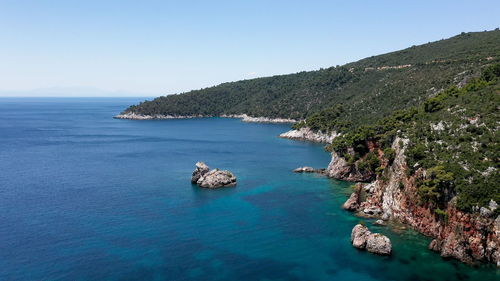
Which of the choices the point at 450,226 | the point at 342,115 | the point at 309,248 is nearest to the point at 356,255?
the point at 309,248

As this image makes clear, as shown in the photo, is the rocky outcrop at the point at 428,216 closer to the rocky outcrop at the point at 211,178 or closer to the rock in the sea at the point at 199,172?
the rocky outcrop at the point at 211,178

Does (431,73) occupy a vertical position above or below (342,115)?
above

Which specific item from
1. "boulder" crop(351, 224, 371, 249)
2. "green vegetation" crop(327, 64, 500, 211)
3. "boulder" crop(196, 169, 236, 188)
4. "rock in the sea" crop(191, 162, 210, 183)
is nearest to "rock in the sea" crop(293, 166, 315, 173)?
"boulder" crop(196, 169, 236, 188)

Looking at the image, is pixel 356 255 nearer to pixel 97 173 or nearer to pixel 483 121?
pixel 483 121

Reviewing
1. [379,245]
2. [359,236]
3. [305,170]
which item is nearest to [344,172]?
[305,170]

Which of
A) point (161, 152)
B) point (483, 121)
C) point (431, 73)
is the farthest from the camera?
point (431, 73)

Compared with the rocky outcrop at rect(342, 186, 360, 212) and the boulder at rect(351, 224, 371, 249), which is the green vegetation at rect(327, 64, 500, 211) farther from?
the boulder at rect(351, 224, 371, 249)
